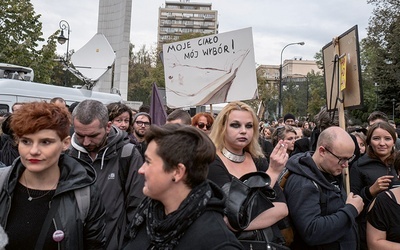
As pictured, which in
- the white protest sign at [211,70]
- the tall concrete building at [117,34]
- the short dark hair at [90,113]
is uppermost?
the tall concrete building at [117,34]

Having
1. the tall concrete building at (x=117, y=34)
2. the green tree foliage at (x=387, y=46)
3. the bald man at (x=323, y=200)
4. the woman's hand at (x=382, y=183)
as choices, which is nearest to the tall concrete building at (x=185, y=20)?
the green tree foliage at (x=387, y=46)

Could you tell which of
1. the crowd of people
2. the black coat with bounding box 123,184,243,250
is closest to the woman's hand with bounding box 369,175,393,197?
the crowd of people

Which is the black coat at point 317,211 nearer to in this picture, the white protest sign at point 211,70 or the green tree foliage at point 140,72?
the white protest sign at point 211,70

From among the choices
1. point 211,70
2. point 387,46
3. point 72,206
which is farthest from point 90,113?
point 387,46

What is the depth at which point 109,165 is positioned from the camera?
3.42 meters

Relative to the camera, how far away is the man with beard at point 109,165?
3320mm

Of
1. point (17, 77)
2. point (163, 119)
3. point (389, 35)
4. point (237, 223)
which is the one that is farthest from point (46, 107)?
point (389, 35)

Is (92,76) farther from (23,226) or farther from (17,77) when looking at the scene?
(23,226)

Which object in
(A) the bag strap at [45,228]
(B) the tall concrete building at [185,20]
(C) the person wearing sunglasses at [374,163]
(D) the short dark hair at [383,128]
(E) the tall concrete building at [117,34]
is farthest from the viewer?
(B) the tall concrete building at [185,20]

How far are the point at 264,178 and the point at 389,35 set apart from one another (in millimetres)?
30609

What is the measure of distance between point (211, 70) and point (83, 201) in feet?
12.7

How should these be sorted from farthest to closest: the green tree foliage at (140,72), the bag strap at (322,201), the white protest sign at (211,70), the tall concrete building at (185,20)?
the tall concrete building at (185,20) → the green tree foliage at (140,72) → the white protest sign at (211,70) → the bag strap at (322,201)

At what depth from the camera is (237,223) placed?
8.09 feet

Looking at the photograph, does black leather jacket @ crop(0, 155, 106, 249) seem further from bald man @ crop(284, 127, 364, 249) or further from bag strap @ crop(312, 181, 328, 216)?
bag strap @ crop(312, 181, 328, 216)
